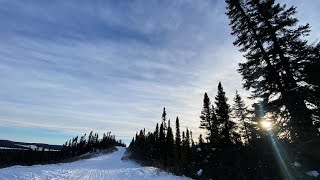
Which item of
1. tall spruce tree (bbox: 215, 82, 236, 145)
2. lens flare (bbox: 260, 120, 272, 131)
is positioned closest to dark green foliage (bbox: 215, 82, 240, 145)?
tall spruce tree (bbox: 215, 82, 236, 145)

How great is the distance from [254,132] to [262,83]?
302cm

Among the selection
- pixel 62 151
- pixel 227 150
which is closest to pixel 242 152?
pixel 227 150

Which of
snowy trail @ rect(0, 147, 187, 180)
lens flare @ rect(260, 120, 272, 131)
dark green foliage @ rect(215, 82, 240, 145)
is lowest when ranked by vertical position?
snowy trail @ rect(0, 147, 187, 180)

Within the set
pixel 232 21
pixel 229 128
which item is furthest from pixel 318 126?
pixel 229 128

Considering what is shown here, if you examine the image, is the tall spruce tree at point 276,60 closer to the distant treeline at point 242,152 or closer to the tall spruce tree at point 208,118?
the distant treeline at point 242,152

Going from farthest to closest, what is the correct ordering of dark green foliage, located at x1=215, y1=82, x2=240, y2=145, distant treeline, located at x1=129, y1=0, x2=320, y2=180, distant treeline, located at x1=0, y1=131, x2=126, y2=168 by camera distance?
distant treeline, located at x1=0, y1=131, x2=126, y2=168, dark green foliage, located at x1=215, y1=82, x2=240, y2=145, distant treeline, located at x1=129, y1=0, x2=320, y2=180

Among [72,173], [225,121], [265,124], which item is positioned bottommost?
[72,173]

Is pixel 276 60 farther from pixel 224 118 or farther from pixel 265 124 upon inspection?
pixel 224 118

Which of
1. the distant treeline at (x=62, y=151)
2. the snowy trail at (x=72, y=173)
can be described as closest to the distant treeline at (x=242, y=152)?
the snowy trail at (x=72, y=173)

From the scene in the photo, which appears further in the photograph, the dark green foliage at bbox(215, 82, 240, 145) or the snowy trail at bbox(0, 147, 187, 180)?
the dark green foliage at bbox(215, 82, 240, 145)

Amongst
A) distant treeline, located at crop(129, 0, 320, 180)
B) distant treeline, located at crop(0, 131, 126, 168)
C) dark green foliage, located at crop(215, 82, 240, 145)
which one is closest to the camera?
distant treeline, located at crop(129, 0, 320, 180)

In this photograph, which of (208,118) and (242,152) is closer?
(242,152)

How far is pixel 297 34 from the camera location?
50.0 feet

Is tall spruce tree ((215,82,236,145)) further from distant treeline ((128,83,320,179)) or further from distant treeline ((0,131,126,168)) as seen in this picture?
distant treeline ((0,131,126,168))
